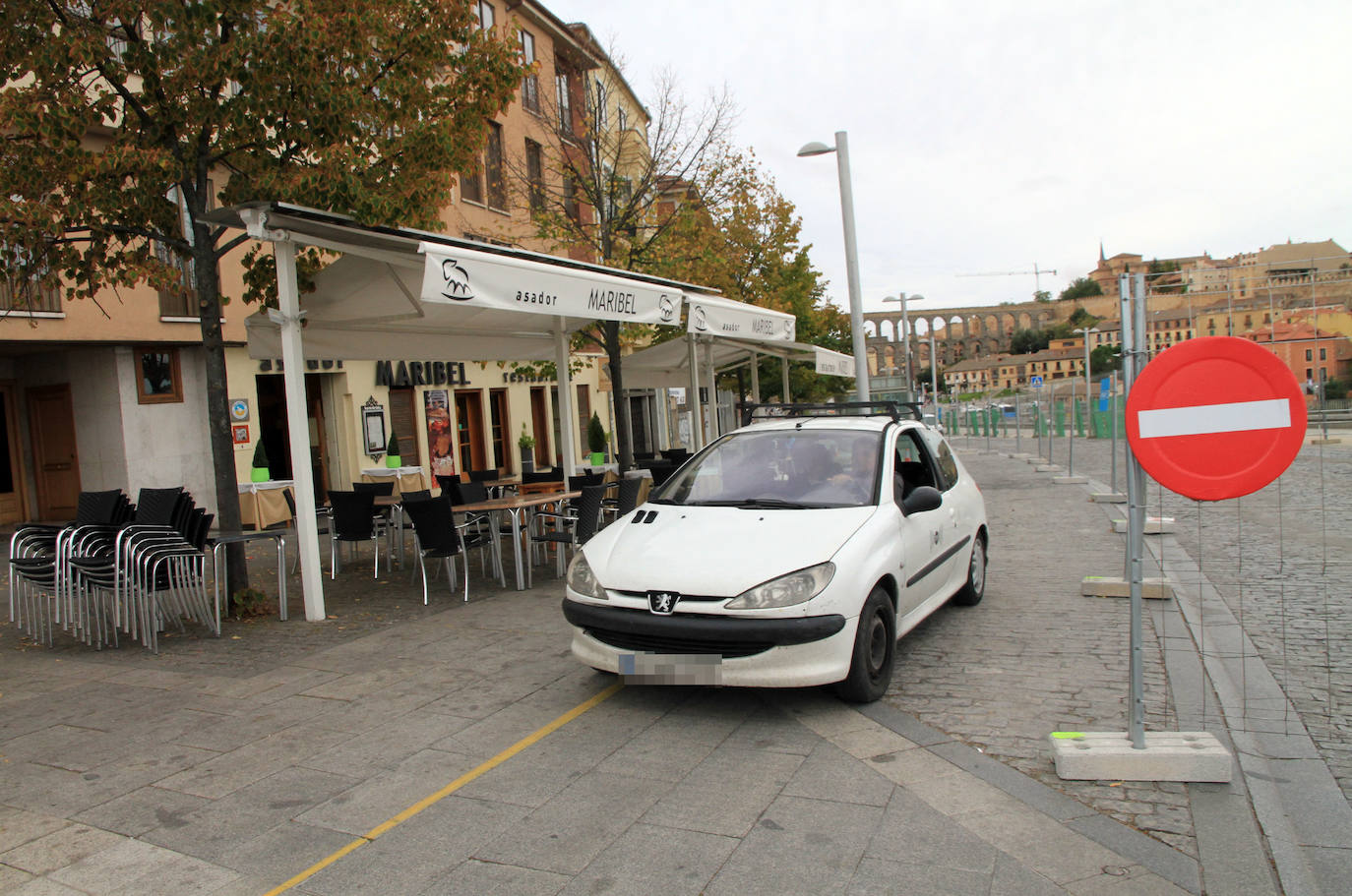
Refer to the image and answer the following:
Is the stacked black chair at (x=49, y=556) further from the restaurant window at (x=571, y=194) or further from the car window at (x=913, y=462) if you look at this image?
the restaurant window at (x=571, y=194)

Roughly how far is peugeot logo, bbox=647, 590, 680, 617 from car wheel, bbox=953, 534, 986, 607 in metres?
3.26

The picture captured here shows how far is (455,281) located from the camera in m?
6.41

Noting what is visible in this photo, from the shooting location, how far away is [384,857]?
344 cm

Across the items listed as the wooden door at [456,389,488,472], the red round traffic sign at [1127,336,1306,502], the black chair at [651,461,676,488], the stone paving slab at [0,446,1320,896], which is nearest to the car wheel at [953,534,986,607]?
the stone paving slab at [0,446,1320,896]

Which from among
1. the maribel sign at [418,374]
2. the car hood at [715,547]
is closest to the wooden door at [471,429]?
the maribel sign at [418,374]

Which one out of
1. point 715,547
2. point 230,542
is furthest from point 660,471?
point 715,547

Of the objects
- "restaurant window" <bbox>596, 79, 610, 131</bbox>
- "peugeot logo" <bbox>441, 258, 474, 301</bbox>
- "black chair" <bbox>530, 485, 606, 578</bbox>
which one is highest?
"restaurant window" <bbox>596, 79, 610, 131</bbox>

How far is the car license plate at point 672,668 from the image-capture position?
15.2 ft

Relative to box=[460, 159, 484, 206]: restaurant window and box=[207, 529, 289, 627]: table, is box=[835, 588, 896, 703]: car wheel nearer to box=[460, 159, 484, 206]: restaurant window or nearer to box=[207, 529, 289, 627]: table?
box=[207, 529, 289, 627]: table

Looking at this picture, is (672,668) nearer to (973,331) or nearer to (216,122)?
(216,122)

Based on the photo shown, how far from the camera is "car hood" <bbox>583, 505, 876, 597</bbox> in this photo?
4.72 meters

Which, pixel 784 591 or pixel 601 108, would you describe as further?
pixel 601 108

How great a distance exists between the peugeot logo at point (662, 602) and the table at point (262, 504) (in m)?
10.8

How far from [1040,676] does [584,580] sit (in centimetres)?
268
